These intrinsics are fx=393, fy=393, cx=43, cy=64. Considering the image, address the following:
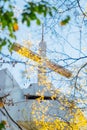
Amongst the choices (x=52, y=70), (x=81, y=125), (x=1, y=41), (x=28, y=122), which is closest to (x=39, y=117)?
(x=28, y=122)

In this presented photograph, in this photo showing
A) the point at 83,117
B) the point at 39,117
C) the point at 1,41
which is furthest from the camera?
the point at 39,117

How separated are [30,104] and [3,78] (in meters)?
2.00

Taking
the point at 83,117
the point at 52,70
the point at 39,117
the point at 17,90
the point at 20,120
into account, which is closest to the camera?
the point at 52,70

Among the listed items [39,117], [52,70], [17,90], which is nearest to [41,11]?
[52,70]

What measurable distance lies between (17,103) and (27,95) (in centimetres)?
110

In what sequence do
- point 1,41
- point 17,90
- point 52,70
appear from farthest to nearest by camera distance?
point 17,90 < point 52,70 < point 1,41

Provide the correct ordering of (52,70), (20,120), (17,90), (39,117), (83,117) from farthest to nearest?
1. (17,90)
2. (20,120)
3. (39,117)
4. (83,117)
5. (52,70)

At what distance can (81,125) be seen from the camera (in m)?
10.0

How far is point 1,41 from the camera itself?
9.70 ft

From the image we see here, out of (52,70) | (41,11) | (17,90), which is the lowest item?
(17,90)

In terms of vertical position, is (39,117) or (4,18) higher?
(4,18)

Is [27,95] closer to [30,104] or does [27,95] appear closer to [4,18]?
[30,104]

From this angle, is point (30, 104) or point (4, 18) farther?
point (30, 104)

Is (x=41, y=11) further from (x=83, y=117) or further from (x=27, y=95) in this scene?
(x=27, y=95)
